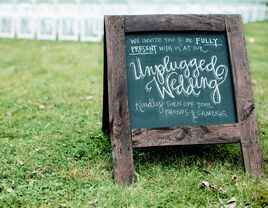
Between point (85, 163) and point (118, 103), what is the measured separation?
683 mm

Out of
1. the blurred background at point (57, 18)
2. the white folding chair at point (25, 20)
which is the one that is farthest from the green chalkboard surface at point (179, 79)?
the white folding chair at point (25, 20)

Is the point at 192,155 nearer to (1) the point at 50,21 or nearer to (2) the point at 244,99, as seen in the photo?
(2) the point at 244,99

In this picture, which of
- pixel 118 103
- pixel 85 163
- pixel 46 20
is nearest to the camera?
pixel 118 103

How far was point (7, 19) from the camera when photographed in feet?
36.7

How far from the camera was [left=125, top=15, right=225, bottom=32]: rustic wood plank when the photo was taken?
12.2 ft

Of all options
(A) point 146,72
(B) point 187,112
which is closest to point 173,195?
A: (B) point 187,112

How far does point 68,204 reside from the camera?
3.29 m

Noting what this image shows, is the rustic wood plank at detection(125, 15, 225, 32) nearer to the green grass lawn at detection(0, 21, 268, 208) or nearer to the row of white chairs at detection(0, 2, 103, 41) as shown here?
the green grass lawn at detection(0, 21, 268, 208)

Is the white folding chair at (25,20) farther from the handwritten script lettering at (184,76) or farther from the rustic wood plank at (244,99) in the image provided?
the rustic wood plank at (244,99)

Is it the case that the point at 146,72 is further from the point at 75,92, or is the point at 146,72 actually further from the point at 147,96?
the point at 75,92

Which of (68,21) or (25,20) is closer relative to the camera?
(68,21)

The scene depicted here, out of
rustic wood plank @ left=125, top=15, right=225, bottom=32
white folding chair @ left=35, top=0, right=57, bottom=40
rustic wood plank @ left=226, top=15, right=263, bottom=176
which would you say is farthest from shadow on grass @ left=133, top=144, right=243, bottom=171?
white folding chair @ left=35, top=0, right=57, bottom=40

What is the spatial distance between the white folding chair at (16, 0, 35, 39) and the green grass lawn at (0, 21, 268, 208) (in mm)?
4773

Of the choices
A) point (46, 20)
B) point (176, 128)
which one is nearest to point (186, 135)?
point (176, 128)
